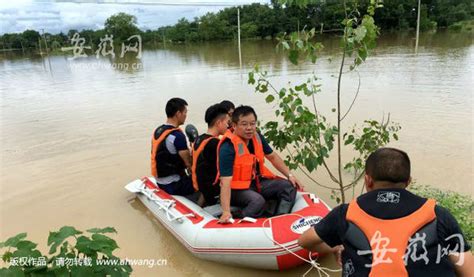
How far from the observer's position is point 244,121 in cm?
321

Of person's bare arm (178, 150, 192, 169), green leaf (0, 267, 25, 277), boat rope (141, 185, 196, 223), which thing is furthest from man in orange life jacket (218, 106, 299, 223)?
green leaf (0, 267, 25, 277)

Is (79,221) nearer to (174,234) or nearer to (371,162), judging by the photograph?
(174,234)

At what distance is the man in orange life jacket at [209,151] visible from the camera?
3.51 meters

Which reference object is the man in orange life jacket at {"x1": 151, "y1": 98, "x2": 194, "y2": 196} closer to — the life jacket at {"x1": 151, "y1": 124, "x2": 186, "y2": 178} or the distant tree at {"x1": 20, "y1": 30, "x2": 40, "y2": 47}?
the life jacket at {"x1": 151, "y1": 124, "x2": 186, "y2": 178}

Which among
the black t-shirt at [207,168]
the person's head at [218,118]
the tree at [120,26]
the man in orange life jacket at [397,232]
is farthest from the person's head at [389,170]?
the tree at [120,26]

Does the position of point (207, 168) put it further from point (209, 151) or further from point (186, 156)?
point (186, 156)

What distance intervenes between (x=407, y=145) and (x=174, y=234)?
157 inches

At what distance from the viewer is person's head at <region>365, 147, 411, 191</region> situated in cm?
168

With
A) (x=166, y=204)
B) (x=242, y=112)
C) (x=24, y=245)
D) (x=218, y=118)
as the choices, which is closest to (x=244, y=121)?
(x=242, y=112)

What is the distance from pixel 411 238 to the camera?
5.16 feet

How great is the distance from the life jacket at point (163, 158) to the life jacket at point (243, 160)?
613mm

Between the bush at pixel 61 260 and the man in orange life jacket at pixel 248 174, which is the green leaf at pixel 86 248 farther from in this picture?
the man in orange life jacket at pixel 248 174

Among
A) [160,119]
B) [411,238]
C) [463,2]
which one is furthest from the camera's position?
[463,2]

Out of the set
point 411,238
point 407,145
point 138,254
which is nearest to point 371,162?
point 411,238
